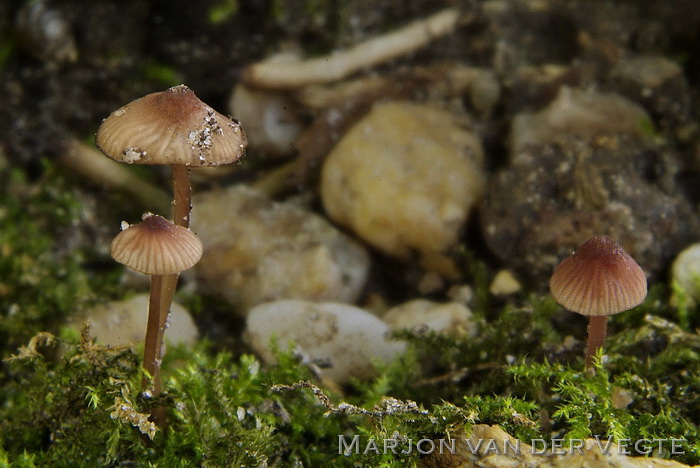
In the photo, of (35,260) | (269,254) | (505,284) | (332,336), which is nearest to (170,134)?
(332,336)

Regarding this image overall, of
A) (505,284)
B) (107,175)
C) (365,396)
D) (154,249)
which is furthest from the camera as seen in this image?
(107,175)

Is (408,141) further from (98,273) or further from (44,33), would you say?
(44,33)

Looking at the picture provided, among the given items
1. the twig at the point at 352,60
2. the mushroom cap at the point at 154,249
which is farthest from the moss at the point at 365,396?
the twig at the point at 352,60

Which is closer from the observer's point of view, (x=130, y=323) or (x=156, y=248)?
(x=156, y=248)

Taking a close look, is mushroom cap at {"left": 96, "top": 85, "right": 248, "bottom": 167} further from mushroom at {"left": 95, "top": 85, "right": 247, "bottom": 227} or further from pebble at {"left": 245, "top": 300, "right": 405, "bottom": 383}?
pebble at {"left": 245, "top": 300, "right": 405, "bottom": 383}

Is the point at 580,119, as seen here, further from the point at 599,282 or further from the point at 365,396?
the point at 365,396

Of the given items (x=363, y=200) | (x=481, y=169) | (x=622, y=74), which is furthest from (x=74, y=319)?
(x=622, y=74)
